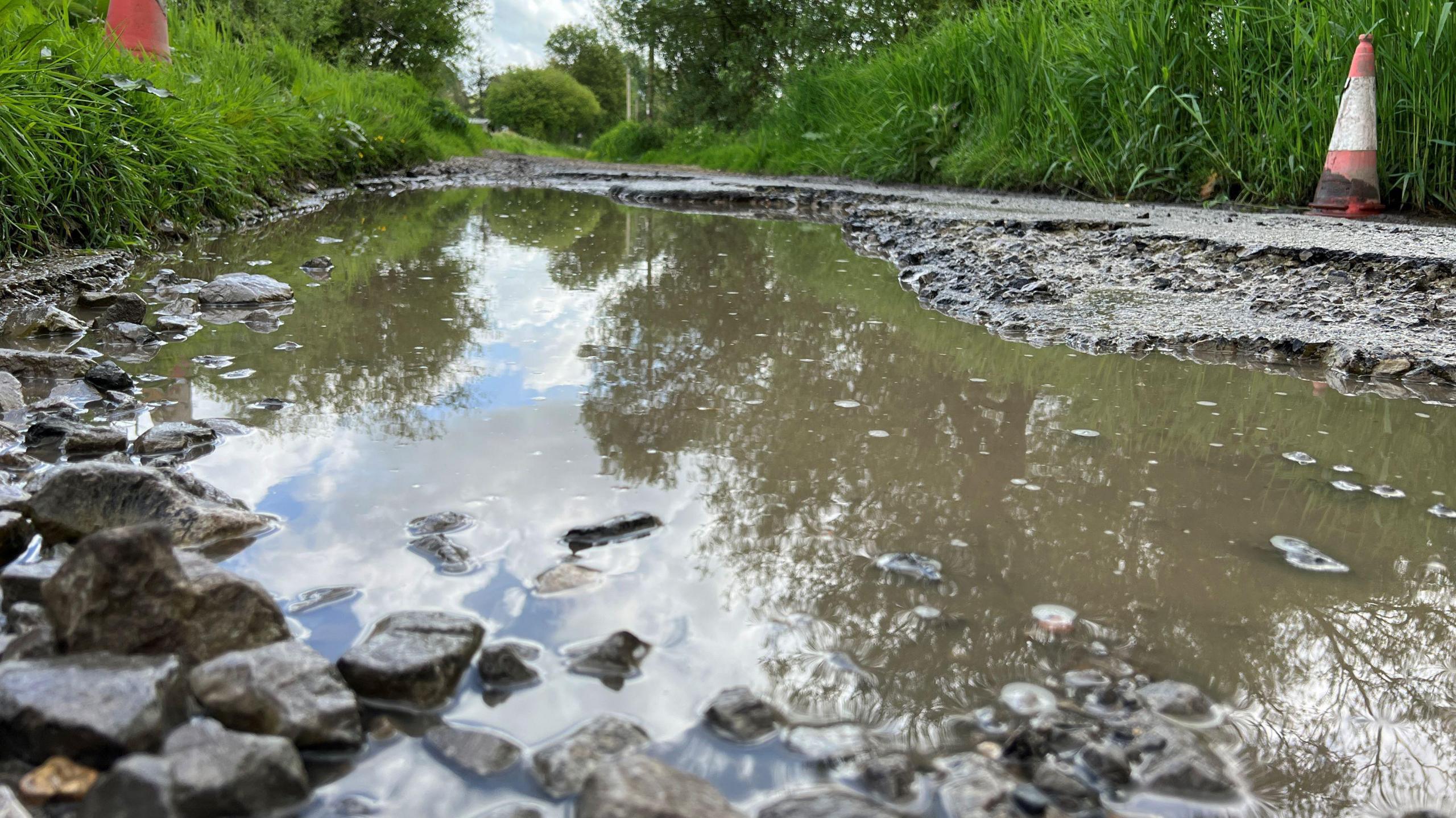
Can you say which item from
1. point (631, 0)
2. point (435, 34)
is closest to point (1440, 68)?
point (631, 0)

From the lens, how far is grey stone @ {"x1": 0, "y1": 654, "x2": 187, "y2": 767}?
2.67 feet

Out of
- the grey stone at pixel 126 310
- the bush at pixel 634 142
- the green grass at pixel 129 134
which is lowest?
the grey stone at pixel 126 310

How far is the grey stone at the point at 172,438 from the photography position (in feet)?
5.17

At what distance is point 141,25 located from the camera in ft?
18.2

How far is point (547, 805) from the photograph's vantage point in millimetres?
823

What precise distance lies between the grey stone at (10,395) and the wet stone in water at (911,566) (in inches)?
62.4

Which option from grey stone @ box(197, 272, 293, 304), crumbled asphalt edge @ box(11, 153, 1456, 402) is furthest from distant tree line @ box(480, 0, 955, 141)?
grey stone @ box(197, 272, 293, 304)

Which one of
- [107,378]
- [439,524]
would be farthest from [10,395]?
[439,524]

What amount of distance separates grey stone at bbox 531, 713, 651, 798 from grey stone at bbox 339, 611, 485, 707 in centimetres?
15

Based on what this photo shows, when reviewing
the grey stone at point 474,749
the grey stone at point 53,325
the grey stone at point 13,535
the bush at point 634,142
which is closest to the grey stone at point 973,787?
the grey stone at point 474,749

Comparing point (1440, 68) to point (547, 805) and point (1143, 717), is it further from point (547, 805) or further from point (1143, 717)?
point (547, 805)

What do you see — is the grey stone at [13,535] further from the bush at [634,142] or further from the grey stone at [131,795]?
the bush at [634,142]

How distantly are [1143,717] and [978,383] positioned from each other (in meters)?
1.35

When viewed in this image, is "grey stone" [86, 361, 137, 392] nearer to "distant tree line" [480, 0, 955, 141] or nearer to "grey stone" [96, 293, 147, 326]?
"grey stone" [96, 293, 147, 326]
